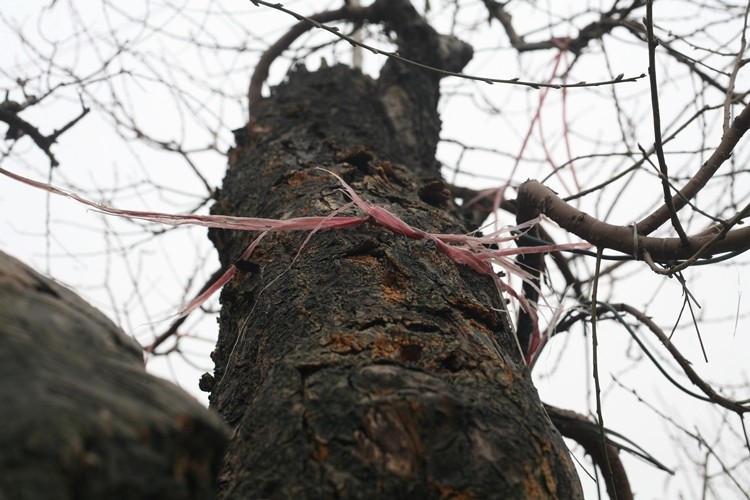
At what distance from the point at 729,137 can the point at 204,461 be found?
3.27ft

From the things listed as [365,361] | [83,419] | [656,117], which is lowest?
[83,419]

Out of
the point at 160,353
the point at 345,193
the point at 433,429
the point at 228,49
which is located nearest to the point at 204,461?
the point at 433,429

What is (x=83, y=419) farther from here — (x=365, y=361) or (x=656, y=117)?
(x=656, y=117)

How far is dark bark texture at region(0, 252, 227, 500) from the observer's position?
46 centimetres

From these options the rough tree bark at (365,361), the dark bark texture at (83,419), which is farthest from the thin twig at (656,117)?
the dark bark texture at (83,419)

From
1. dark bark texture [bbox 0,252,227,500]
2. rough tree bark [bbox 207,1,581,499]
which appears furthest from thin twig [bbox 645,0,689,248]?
dark bark texture [bbox 0,252,227,500]

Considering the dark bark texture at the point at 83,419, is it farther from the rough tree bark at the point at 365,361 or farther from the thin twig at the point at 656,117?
the thin twig at the point at 656,117

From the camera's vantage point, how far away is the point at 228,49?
10.3 ft

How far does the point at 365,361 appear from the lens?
0.80 m

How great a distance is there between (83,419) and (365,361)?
1.23 feet

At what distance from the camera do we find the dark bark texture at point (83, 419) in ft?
1.52

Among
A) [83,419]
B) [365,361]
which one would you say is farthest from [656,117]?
[83,419]

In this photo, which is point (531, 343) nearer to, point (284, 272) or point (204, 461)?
point (284, 272)

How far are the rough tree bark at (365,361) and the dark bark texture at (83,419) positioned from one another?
151mm
